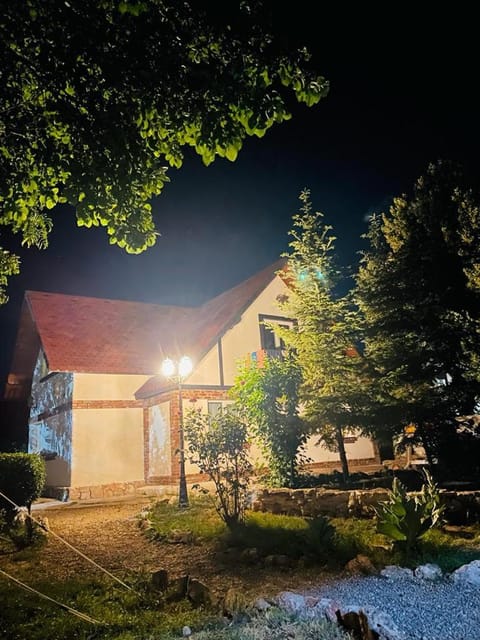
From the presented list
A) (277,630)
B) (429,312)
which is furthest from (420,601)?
(429,312)

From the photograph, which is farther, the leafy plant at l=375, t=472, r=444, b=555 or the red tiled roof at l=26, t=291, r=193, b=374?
the red tiled roof at l=26, t=291, r=193, b=374

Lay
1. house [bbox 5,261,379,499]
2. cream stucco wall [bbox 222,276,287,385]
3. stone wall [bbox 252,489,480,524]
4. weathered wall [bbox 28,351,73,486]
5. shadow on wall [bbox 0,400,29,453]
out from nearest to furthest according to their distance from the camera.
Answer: stone wall [bbox 252,489,480,524], house [bbox 5,261,379,499], weathered wall [bbox 28,351,73,486], cream stucco wall [bbox 222,276,287,385], shadow on wall [bbox 0,400,29,453]

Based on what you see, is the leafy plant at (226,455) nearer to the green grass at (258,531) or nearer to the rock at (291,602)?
the green grass at (258,531)

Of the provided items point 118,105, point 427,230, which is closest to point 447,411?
point 427,230

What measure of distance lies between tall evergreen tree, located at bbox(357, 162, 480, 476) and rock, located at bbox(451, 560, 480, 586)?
511cm

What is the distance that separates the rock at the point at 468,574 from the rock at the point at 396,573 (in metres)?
0.45

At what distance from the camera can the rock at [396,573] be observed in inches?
181

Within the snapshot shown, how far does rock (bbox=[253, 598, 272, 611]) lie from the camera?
397cm

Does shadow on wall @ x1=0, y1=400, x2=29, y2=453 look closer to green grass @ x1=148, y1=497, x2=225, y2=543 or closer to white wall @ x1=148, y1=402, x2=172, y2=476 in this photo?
white wall @ x1=148, y1=402, x2=172, y2=476

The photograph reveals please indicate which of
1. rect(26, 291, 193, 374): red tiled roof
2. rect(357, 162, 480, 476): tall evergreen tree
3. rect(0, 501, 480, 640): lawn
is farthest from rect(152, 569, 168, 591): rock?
rect(26, 291, 193, 374): red tiled roof

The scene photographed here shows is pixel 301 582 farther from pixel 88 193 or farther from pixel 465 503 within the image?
pixel 88 193

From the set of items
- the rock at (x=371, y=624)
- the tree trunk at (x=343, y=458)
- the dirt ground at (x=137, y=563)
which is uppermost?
the tree trunk at (x=343, y=458)

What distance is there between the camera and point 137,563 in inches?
243

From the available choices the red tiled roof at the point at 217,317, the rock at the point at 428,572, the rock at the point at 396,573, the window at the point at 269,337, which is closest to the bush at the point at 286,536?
the rock at the point at 396,573
